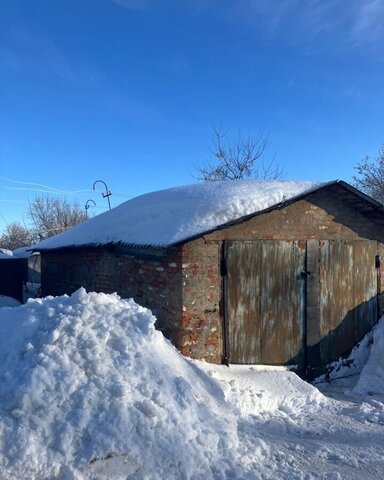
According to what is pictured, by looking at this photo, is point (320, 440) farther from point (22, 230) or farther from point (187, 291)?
point (22, 230)

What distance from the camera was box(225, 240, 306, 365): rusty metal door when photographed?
6.30m

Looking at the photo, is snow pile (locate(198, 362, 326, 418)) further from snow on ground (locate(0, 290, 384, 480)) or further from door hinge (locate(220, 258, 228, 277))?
door hinge (locate(220, 258, 228, 277))

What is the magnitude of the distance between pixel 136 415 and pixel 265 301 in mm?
3210

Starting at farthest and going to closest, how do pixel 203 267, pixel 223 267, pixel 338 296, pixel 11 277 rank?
pixel 11 277 < pixel 338 296 < pixel 223 267 < pixel 203 267

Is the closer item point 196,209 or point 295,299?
point 196,209

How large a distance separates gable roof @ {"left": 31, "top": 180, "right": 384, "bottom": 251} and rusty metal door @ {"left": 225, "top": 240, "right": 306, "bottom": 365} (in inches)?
21.7

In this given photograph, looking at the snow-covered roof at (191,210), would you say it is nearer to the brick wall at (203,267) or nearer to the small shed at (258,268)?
the small shed at (258,268)

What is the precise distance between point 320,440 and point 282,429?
1.44 ft

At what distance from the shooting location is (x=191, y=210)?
21.5ft

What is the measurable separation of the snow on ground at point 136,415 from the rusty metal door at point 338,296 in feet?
4.85

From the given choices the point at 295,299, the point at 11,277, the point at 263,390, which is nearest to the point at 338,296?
the point at 295,299

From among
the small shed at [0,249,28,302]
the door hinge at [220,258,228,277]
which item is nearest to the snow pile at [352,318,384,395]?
the door hinge at [220,258,228,277]

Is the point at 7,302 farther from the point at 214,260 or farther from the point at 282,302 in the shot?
the point at 282,302

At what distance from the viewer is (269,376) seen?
19.7 ft
